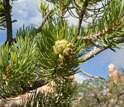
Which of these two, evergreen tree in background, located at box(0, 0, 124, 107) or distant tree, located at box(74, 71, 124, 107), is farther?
distant tree, located at box(74, 71, 124, 107)

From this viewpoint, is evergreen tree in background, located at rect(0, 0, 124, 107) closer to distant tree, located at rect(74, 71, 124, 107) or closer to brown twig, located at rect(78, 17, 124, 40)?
brown twig, located at rect(78, 17, 124, 40)

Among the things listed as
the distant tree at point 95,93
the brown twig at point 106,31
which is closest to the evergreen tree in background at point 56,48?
the brown twig at point 106,31

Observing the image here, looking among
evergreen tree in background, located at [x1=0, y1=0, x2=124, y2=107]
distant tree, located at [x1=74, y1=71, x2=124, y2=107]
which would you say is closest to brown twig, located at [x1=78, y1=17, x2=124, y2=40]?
evergreen tree in background, located at [x1=0, y1=0, x2=124, y2=107]

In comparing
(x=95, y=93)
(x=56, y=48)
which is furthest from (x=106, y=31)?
(x=95, y=93)

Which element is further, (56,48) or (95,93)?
(95,93)

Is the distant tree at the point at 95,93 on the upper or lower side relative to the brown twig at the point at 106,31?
lower

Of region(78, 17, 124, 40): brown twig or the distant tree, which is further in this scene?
the distant tree

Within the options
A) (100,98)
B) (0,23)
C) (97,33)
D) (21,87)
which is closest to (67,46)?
(97,33)

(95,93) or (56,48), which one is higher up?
(56,48)

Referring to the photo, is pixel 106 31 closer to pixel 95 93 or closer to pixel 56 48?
pixel 56 48

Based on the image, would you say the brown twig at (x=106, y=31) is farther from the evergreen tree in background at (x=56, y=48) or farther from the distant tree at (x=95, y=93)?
the distant tree at (x=95, y=93)

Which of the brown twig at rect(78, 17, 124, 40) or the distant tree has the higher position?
the brown twig at rect(78, 17, 124, 40)

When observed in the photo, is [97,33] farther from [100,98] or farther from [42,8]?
[100,98]

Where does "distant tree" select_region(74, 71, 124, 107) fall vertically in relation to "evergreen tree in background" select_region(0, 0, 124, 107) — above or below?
below
